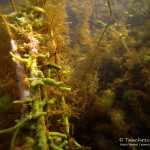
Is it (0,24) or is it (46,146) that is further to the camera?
(0,24)

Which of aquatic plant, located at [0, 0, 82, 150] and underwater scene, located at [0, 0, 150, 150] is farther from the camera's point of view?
underwater scene, located at [0, 0, 150, 150]

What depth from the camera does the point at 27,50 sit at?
4.08 meters

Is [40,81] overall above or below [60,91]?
above

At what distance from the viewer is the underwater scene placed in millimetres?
3012

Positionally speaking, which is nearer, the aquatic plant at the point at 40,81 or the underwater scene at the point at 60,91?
the aquatic plant at the point at 40,81

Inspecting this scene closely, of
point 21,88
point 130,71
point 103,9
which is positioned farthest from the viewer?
point 103,9

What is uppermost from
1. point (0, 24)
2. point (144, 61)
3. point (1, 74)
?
point (0, 24)

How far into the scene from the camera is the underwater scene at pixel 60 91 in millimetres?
3012

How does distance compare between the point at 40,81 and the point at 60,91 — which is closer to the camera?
the point at 40,81

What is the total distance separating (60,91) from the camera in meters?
3.86

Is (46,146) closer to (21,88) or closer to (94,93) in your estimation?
(21,88)

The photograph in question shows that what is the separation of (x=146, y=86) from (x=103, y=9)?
847cm

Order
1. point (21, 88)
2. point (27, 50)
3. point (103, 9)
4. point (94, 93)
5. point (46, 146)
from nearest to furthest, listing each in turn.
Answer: point (46, 146)
point (21, 88)
point (27, 50)
point (94, 93)
point (103, 9)

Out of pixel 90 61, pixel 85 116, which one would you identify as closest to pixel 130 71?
pixel 90 61
